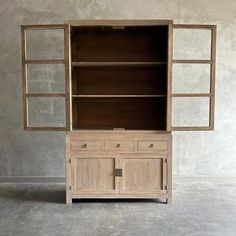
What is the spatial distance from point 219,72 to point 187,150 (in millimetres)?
1249

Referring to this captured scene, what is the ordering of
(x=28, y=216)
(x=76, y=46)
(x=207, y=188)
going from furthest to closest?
(x=207, y=188) → (x=76, y=46) → (x=28, y=216)

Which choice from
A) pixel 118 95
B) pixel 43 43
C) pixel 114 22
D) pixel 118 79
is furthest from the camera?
pixel 43 43

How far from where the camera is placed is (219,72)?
14.9ft

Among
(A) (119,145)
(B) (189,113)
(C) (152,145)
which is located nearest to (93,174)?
(A) (119,145)

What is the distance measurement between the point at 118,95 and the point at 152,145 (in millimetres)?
747

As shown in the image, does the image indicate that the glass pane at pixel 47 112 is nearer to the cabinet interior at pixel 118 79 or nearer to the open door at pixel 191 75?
the cabinet interior at pixel 118 79

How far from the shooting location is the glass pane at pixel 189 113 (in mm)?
4559

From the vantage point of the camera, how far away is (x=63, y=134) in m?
4.60

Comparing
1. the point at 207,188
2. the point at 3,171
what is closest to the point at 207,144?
the point at 207,188

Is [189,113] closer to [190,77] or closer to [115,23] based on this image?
[190,77]

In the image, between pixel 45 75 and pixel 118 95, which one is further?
pixel 45 75

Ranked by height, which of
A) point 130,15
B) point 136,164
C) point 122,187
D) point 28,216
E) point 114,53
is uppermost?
point 130,15

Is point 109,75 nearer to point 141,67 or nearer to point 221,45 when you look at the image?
point 141,67

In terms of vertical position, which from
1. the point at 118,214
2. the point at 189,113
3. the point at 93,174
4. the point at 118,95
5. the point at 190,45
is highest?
the point at 190,45
